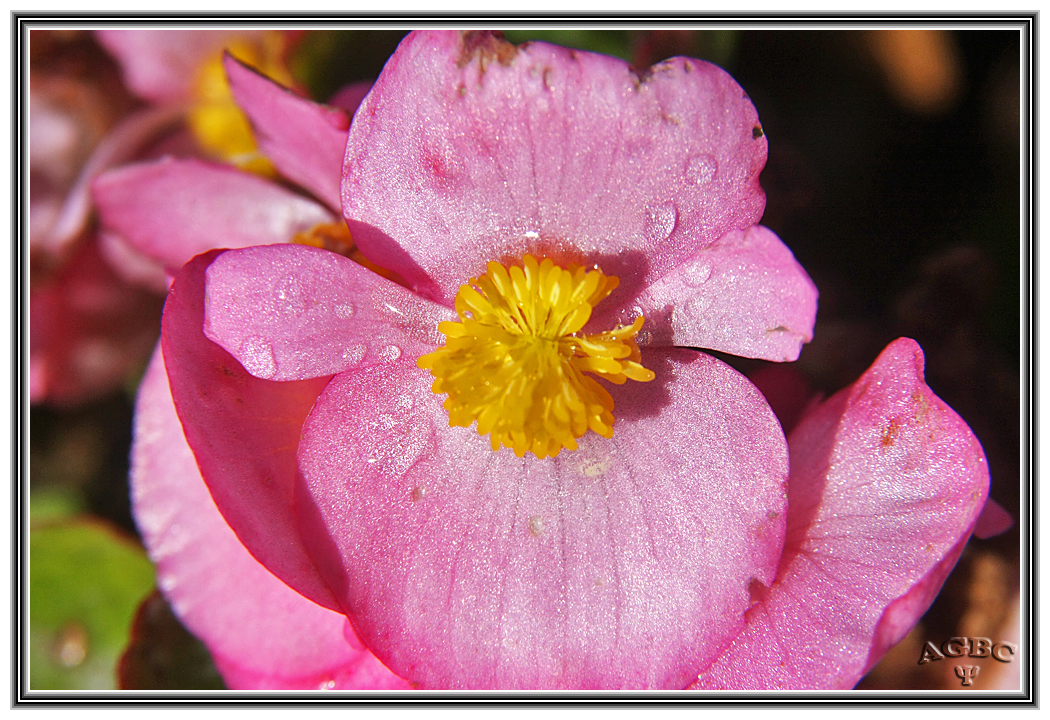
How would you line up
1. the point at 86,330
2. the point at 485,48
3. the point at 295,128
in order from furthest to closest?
the point at 86,330 < the point at 295,128 < the point at 485,48

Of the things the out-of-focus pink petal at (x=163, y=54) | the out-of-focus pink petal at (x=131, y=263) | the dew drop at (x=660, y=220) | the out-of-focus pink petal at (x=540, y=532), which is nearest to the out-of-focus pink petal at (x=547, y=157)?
the dew drop at (x=660, y=220)

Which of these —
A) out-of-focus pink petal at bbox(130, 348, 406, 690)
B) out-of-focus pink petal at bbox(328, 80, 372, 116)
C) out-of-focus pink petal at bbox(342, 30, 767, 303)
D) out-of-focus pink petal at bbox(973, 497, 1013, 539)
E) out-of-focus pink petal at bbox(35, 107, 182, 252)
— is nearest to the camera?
out-of-focus pink petal at bbox(342, 30, 767, 303)

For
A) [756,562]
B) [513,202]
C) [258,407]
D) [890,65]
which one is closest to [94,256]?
[258,407]

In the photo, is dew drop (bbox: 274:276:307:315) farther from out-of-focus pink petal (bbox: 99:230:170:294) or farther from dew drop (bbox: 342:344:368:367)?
out-of-focus pink petal (bbox: 99:230:170:294)

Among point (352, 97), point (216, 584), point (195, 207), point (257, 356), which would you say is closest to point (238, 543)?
point (216, 584)

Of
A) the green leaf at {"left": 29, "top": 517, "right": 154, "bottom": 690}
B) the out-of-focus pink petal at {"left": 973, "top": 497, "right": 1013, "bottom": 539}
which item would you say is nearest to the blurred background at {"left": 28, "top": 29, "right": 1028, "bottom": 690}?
the green leaf at {"left": 29, "top": 517, "right": 154, "bottom": 690}

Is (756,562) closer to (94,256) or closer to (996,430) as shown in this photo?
(996,430)

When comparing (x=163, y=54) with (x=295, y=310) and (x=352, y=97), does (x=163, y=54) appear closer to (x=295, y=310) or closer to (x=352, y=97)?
(x=352, y=97)
